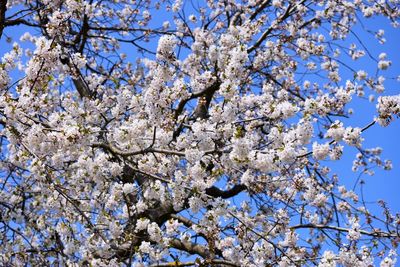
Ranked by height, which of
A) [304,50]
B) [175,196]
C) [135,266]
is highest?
[304,50]

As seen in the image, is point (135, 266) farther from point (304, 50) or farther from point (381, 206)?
point (304, 50)

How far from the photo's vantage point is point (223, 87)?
4.55m

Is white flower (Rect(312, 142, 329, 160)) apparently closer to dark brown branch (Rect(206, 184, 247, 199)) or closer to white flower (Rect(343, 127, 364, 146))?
white flower (Rect(343, 127, 364, 146))

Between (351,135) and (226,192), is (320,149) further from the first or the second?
(226,192)

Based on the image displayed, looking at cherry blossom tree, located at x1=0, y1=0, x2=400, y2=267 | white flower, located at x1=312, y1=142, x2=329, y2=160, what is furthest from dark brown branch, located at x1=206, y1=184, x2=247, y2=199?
white flower, located at x1=312, y1=142, x2=329, y2=160

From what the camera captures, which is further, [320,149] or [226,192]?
[226,192]

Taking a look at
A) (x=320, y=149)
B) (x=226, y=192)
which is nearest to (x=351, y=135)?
(x=320, y=149)

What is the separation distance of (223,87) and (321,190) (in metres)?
3.24

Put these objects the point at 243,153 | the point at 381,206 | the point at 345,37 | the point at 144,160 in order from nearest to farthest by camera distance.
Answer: the point at 243,153
the point at 144,160
the point at 381,206
the point at 345,37

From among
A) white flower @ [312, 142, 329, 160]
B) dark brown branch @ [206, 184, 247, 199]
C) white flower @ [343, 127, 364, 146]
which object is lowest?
white flower @ [312, 142, 329, 160]

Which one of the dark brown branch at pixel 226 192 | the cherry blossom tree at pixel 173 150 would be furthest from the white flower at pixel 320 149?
the dark brown branch at pixel 226 192

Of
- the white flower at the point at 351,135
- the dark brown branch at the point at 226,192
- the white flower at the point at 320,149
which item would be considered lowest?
the white flower at the point at 320,149

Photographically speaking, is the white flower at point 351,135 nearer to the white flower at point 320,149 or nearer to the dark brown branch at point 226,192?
the white flower at point 320,149

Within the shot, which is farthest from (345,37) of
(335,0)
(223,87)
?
(223,87)
